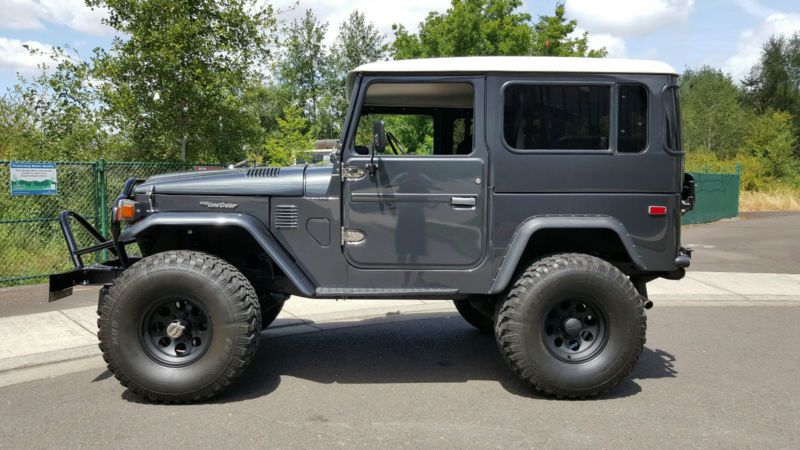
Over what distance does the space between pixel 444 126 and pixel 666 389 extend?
2.61 m

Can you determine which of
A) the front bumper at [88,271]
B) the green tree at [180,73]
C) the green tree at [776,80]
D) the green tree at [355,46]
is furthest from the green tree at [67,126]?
the green tree at [776,80]

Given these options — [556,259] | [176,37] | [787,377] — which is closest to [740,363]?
[787,377]

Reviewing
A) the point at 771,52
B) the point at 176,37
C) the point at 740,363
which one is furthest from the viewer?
the point at 771,52

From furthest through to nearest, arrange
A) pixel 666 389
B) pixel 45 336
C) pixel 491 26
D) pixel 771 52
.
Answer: pixel 771 52 → pixel 491 26 → pixel 45 336 → pixel 666 389

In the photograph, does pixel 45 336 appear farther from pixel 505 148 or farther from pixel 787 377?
pixel 787 377

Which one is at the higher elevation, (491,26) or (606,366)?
(491,26)

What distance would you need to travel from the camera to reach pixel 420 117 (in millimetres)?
5297

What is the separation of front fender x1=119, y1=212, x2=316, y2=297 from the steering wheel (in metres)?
1.10

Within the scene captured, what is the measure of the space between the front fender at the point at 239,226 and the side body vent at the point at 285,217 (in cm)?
11

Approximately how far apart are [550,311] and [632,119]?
1472 mm

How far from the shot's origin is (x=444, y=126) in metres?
5.14

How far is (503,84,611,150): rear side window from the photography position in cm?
446

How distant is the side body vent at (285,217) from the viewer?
4453 millimetres

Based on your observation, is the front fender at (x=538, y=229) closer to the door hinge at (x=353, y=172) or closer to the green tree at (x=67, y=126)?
the door hinge at (x=353, y=172)
